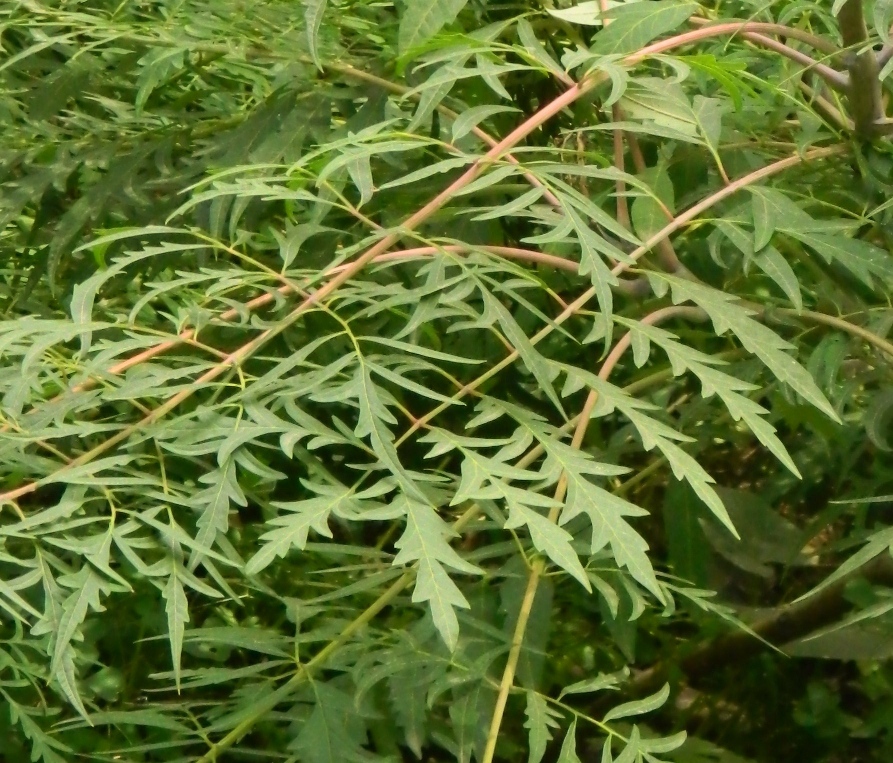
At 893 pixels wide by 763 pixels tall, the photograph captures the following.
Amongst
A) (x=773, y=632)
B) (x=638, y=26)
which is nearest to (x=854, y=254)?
(x=638, y=26)

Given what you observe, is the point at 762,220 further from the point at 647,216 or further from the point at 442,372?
the point at 442,372

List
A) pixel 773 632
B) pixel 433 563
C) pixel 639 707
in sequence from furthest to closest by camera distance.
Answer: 1. pixel 773 632
2. pixel 639 707
3. pixel 433 563

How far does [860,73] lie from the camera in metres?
0.54

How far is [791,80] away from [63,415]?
0.44 metres

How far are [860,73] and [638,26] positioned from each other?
0.16 m

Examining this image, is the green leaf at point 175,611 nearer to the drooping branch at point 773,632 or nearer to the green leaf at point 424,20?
the green leaf at point 424,20

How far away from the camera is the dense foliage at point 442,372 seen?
0.42 meters

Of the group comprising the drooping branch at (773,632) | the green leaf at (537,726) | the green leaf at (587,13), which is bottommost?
the drooping branch at (773,632)

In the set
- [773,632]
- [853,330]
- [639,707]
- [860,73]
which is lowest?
[773,632]

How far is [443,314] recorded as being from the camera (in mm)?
446

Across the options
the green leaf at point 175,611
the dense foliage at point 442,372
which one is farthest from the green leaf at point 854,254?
the green leaf at point 175,611

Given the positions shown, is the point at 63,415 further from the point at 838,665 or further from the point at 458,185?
the point at 838,665

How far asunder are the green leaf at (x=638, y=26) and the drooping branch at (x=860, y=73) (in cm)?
11

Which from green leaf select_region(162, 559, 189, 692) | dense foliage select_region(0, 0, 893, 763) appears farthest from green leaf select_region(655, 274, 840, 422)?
green leaf select_region(162, 559, 189, 692)
